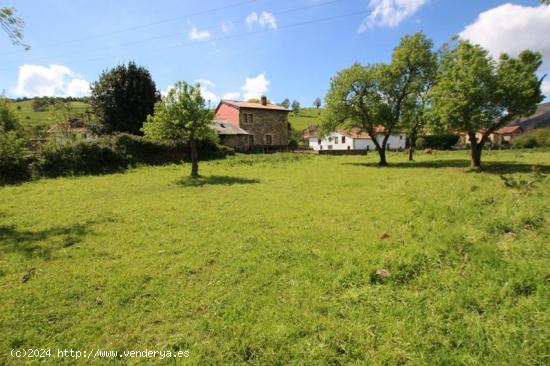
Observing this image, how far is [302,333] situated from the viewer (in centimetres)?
349

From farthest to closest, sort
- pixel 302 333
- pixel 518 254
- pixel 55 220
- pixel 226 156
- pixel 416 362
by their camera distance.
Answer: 1. pixel 226 156
2. pixel 55 220
3. pixel 518 254
4. pixel 302 333
5. pixel 416 362

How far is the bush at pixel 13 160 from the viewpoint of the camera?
50.9 feet

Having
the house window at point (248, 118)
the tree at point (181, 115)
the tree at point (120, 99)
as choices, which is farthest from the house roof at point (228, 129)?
the tree at point (181, 115)

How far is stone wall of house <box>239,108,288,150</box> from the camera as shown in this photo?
3741 cm

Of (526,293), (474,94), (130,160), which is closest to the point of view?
(526,293)

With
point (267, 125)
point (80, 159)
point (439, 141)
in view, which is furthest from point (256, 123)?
point (439, 141)

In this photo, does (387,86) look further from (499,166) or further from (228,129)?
(228,129)

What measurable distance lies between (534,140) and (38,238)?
58.3 meters

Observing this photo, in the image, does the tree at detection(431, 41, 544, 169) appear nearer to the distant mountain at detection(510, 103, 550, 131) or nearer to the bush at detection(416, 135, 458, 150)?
the bush at detection(416, 135, 458, 150)

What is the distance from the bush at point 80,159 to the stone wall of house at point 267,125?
727 inches

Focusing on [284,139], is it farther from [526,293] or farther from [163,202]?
[526,293]

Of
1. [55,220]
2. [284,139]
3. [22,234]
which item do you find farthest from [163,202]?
[284,139]

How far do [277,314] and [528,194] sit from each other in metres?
9.03

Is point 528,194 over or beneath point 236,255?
over
